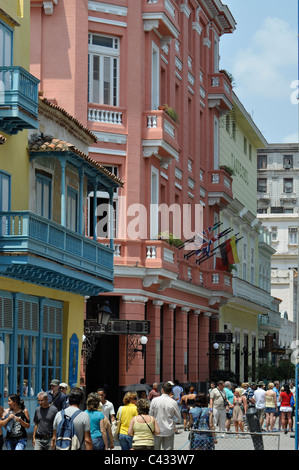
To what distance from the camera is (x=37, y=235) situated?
23875 mm

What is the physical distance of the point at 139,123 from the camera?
3622cm

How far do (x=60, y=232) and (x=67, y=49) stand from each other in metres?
11.0

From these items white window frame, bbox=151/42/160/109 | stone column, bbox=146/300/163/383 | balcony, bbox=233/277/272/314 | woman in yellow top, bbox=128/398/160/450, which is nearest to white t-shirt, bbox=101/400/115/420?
woman in yellow top, bbox=128/398/160/450

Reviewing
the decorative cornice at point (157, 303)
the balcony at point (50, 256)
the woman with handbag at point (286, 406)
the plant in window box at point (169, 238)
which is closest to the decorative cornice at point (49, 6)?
the plant in window box at point (169, 238)

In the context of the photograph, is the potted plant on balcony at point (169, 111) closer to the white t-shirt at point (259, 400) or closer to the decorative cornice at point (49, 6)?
the decorative cornice at point (49, 6)

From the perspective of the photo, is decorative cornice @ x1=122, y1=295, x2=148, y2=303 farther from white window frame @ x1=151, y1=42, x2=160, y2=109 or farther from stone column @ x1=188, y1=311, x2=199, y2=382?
stone column @ x1=188, y1=311, x2=199, y2=382

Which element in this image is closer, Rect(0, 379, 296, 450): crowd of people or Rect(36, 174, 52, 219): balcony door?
Rect(0, 379, 296, 450): crowd of people

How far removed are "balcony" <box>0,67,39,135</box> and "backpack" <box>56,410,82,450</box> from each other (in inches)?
383

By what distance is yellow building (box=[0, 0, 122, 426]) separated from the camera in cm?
2381

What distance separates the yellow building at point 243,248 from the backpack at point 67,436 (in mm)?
36018

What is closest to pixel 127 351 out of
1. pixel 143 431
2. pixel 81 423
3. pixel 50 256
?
pixel 50 256

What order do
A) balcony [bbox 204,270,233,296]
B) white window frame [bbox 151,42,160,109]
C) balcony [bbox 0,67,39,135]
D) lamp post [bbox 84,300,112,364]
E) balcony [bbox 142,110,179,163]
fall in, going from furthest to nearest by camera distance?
balcony [bbox 204,270,233,296] → white window frame [bbox 151,42,160,109] → balcony [bbox 142,110,179,163] → lamp post [bbox 84,300,112,364] → balcony [bbox 0,67,39,135]

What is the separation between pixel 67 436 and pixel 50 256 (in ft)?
30.3
